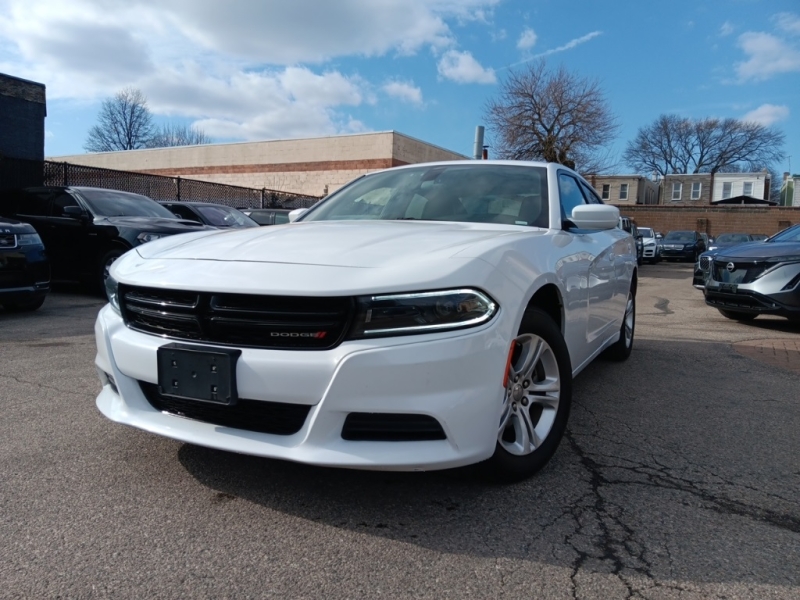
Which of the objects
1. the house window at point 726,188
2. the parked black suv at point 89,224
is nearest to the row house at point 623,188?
the house window at point 726,188

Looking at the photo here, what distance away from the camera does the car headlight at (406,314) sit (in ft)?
7.17

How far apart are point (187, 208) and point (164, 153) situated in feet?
97.5

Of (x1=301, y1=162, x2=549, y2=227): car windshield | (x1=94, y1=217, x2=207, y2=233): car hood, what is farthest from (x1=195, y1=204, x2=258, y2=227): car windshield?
(x1=301, y1=162, x2=549, y2=227): car windshield

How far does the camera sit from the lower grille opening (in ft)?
7.15

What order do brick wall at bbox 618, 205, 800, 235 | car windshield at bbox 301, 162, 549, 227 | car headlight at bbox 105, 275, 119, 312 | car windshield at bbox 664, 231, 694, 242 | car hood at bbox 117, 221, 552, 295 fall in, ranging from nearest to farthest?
car hood at bbox 117, 221, 552, 295 < car headlight at bbox 105, 275, 119, 312 < car windshield at bbox 301, 162, 549, 227 < car windshield at bbox 664, 231, 694, 242 < brick wall at bbox 618, 205, 800, 235

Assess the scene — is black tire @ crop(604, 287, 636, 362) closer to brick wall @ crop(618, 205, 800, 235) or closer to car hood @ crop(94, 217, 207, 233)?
car hood @ crop(94, 217, 207, 233)

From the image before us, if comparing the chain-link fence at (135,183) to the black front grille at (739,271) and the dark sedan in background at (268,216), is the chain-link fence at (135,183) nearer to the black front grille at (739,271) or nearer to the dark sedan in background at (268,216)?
the dark sedan in background at (268,216)

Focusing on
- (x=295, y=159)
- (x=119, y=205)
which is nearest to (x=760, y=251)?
(x=119, y=205)

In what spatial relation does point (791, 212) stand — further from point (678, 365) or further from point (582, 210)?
point (582, 210)

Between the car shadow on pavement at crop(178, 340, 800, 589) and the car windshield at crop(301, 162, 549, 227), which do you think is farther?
the car windshield at crop(301, 162, 549, 227)

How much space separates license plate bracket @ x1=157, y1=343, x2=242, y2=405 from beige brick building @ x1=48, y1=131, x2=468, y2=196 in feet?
91.5

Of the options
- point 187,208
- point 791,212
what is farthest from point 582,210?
point 791,212

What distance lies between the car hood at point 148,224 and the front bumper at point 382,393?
6778 mm

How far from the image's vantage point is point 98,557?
2.07 meters
